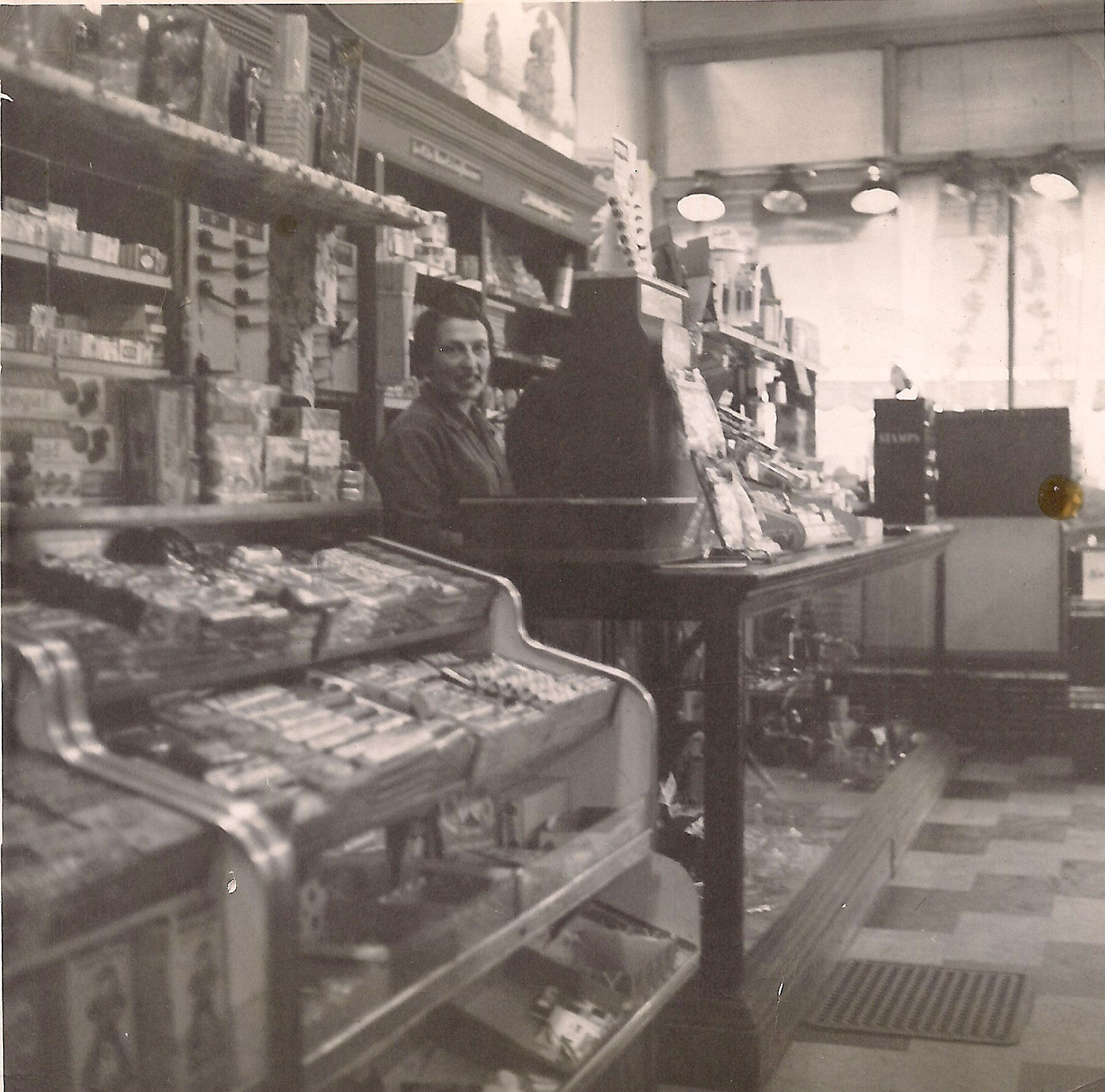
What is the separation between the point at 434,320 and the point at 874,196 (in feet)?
9.31

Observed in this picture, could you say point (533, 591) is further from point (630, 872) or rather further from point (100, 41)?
point (100, 41)

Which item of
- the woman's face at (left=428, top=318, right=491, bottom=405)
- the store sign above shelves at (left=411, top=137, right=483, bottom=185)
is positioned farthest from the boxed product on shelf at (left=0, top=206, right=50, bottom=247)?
the store sign above shelves at (left=411, top=137, right=483, bottom=185)

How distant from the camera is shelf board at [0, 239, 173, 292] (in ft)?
4.96

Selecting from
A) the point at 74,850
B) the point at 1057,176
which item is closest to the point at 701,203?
the point at 1057,176

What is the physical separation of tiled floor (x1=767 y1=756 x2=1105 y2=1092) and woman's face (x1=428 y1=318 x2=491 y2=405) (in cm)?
145

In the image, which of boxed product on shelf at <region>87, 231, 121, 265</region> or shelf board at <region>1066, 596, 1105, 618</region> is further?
shelf board at <region>1066, 596, 1105, 618</region>

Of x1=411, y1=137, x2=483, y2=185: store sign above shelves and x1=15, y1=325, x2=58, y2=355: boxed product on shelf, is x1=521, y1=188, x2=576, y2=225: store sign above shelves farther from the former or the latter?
x1=15, y1=325, x2=58, y2=355: boxed product on shelf

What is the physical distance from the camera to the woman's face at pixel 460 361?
8.03 feet

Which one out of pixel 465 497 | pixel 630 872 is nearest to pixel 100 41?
pixel 465 497

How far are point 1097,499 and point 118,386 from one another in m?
5.17

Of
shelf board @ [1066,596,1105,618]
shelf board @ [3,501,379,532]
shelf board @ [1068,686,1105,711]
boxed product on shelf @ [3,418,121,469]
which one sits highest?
boxed product on shelf @ [3,418,121,469]

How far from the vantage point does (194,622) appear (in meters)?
1.42

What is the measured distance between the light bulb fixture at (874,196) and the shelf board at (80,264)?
9.47 ft

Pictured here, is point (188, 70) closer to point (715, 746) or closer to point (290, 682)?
point (290, 682)
